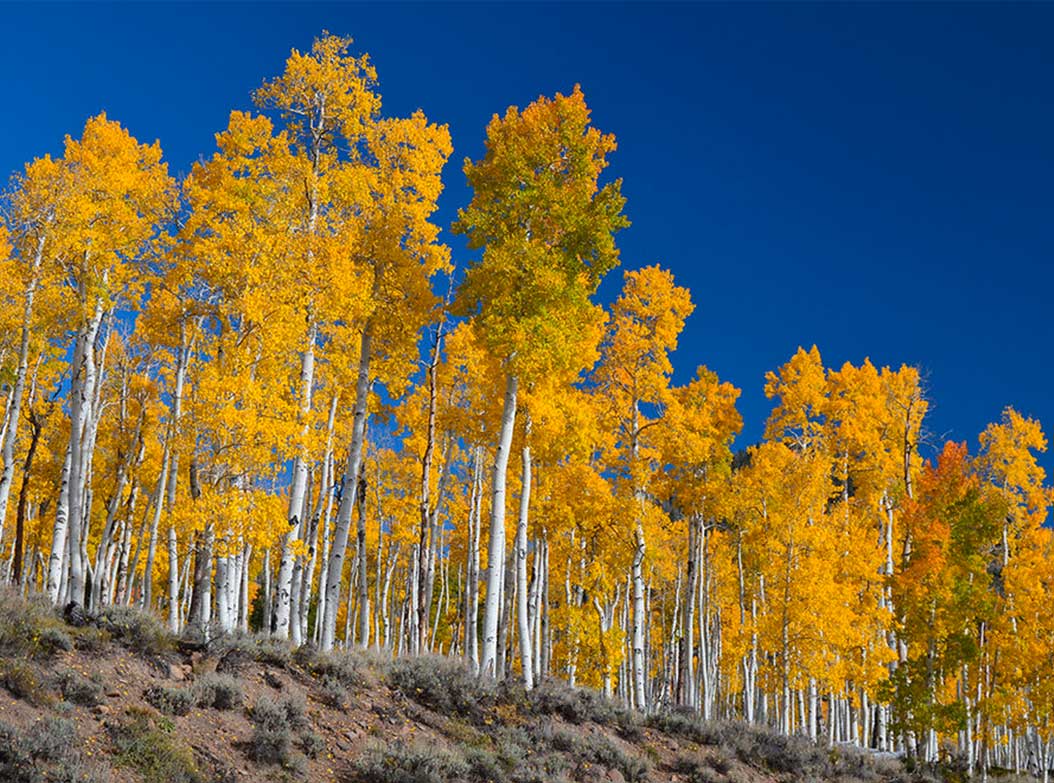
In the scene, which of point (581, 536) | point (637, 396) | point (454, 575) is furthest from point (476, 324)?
point (454, 575)

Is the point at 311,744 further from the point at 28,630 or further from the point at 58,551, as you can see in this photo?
the point at 58,551

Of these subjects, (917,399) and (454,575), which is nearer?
(917,399)

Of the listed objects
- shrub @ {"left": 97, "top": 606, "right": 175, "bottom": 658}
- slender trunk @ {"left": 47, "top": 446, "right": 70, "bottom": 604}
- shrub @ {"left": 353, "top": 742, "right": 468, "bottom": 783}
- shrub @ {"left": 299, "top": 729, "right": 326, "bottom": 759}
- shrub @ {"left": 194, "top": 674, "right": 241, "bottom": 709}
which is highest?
slender trunk @ {"left": 47, "top": 446, "right": 70, "bottom": 604}

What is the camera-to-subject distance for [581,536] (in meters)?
28.3

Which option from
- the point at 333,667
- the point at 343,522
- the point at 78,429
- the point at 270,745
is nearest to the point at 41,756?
the point at 270,745

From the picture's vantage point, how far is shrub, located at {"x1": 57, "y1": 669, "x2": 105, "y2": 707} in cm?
1061

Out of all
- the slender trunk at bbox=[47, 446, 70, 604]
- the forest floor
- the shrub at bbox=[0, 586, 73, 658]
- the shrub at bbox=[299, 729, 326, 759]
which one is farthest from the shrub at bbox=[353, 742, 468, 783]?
the slender trunk at bbox=[47, 446, 70, 604]

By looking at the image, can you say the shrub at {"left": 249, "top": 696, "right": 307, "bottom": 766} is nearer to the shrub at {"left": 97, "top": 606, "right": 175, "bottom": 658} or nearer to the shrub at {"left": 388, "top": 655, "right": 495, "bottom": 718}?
the shrub at {"left": 97, "top": 606, "right": 175, "bottom": 658}

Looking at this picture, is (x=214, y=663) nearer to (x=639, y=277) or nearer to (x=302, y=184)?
(x=302, y=184)

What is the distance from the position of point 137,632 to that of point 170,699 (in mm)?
1885

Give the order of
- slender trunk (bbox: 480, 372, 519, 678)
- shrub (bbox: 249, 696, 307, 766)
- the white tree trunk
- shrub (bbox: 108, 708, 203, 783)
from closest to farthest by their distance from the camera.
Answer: shrub (bbox: 108, 708, 203, 783) < shrub (bbox: 249, 696, 307, 766) < the white tree trunk < slender trunk (bbox: 480, 372, 519, 678)

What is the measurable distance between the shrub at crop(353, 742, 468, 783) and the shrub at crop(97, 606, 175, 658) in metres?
3.67

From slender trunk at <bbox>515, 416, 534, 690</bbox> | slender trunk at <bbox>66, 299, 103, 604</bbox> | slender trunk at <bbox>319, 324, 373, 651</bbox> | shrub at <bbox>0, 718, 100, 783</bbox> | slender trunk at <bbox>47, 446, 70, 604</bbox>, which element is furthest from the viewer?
slender trunk at <bbox>515, 416, 534, 690</bbox>

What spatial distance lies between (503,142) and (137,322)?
1262cm
